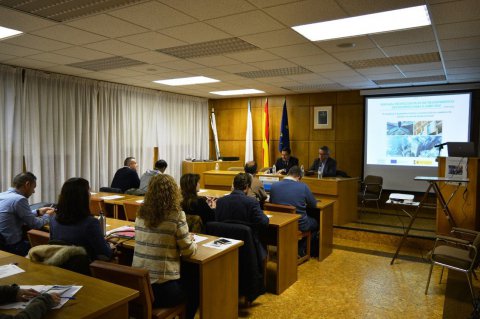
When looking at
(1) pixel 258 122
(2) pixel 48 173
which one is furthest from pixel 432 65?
(2) pixel 48 173

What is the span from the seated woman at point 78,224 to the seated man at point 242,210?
128cm

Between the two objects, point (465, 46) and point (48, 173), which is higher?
point (465, 46)

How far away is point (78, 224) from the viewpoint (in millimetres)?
2543

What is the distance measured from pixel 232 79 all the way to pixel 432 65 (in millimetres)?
3354

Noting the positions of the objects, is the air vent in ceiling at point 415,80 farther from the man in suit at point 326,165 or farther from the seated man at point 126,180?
the seated man at point 126,180

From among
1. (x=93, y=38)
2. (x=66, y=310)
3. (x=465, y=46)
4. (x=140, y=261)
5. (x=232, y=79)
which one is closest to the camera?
(x=66, y=310)

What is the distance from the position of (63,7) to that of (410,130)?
6704 mm

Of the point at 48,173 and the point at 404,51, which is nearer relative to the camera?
the point at 404,51

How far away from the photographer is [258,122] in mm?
9508

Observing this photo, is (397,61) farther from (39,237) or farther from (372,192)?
(39,237)

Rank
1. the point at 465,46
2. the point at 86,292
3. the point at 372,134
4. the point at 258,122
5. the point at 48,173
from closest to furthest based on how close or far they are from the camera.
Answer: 1. the point at 86,292
2. the point at 465,46
3. the point at 48,173
4. the point at 372,134
5. the point at 258,122

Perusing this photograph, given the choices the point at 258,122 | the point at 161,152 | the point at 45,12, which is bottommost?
the point at 161,152

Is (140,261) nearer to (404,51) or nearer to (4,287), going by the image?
(4,287)

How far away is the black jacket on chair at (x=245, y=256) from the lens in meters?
3.24
